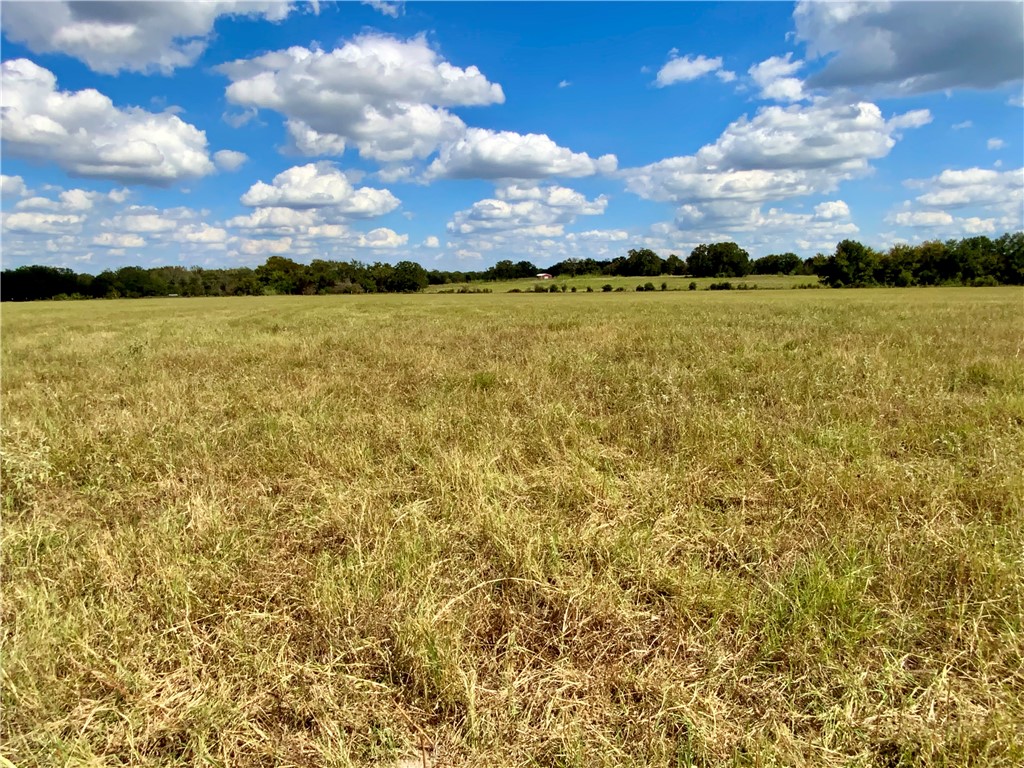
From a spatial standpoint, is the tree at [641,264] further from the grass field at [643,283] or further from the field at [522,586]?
the field at [522,586]

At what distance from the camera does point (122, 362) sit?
1115 centimetres

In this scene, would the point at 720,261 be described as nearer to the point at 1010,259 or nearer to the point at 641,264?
the point at 641,264

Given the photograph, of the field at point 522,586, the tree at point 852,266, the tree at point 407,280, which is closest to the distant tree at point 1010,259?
the tree at point 852,266

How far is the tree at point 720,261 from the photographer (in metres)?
129

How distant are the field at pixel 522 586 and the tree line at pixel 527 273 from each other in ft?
364

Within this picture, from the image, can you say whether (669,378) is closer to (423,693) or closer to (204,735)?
(423,693)

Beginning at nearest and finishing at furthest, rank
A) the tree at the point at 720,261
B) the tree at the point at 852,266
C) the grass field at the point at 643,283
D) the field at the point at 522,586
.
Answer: the field at the point at 522,586 → the grass field at the point at 643,283 → the tree at the point at 852,266 → the tree at the point at 720,261

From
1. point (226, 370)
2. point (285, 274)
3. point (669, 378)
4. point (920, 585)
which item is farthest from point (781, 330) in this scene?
point (285, 274)

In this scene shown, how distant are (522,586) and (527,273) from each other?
146795 millimetres

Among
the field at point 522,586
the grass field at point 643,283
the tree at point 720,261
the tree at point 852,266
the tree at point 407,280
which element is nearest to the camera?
the field at point 522,586

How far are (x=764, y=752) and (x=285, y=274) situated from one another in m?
142

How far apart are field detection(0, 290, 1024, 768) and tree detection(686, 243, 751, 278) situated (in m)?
133

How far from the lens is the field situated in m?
2.18

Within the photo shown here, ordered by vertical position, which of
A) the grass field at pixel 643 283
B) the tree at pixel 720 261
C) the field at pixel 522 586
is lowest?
the field at pixel 522 586
